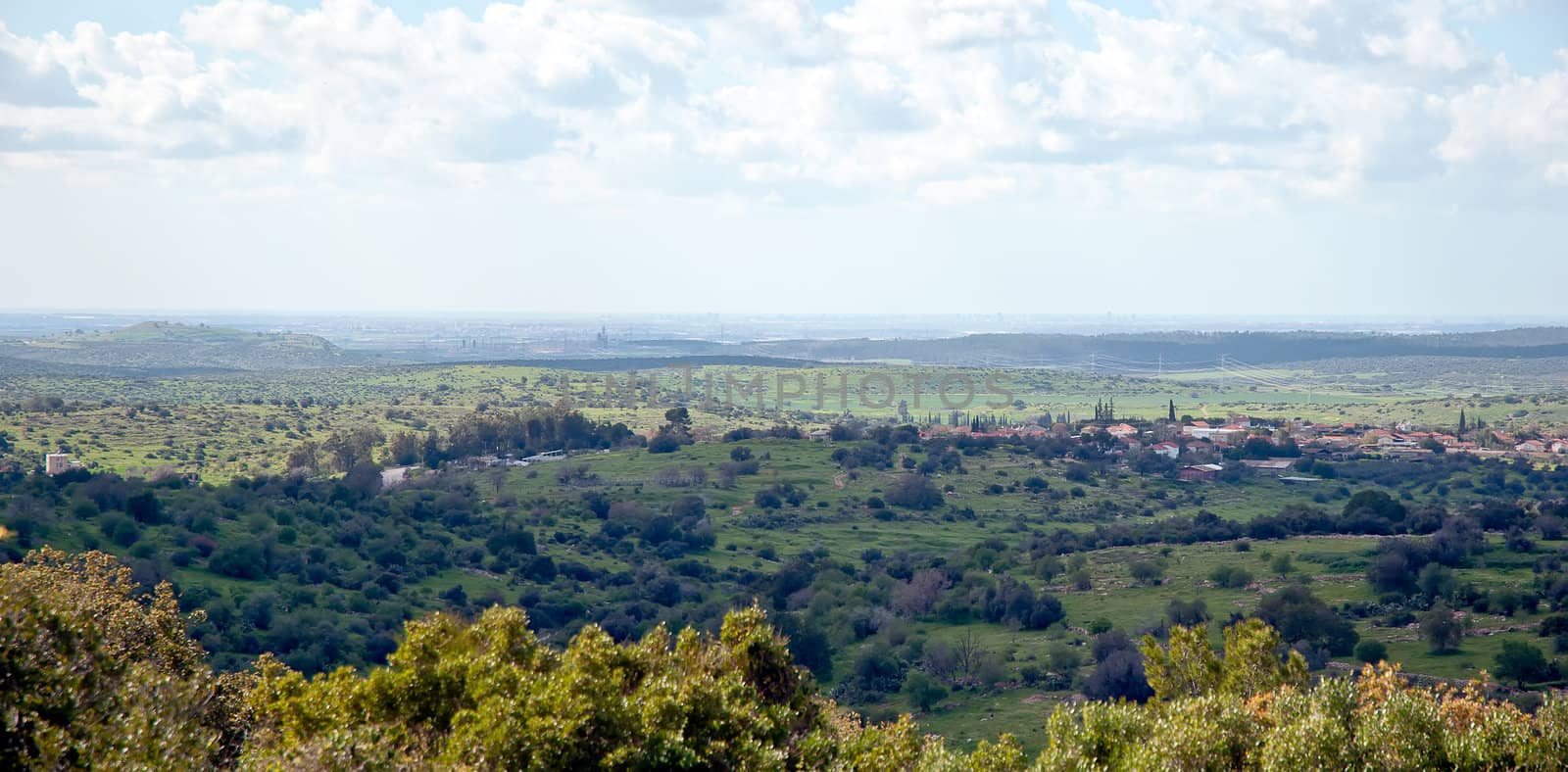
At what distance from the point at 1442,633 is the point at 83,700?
4453 centimetres

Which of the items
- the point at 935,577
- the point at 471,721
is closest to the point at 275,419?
the point at 935,577

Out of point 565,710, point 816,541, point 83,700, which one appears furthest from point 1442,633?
point 83,700

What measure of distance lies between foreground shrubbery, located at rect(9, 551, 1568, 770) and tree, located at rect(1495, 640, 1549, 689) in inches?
935

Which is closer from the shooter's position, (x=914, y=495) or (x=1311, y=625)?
(x=1311, y=625)

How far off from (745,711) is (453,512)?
57948 millimetres

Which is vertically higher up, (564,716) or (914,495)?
(564,716)

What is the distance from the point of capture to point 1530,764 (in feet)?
52.2

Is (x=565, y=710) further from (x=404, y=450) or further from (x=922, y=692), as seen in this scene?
(x=404, y=450)

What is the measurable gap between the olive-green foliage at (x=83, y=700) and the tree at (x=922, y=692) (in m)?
27.5

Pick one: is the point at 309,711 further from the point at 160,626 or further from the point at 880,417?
the point at 880,417

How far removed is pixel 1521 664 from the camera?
135 ft

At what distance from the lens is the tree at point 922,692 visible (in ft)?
144

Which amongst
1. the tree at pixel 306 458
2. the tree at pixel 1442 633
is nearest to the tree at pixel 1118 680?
the tree at pixel 1442 633

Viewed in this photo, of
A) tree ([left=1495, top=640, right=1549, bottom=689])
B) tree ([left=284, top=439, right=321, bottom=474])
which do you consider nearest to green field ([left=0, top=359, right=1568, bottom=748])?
tree ([left=1495, top=640, right=1549, bottom=689])
